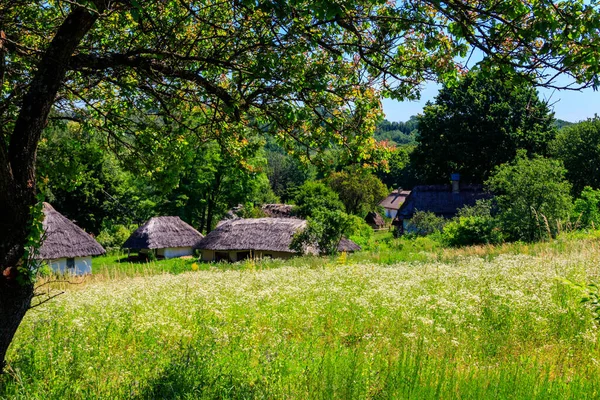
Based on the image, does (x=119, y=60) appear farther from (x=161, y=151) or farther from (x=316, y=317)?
(x=316, y=317)

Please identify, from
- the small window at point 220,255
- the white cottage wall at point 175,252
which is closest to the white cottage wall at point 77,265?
the white cottage wall at point 175,252

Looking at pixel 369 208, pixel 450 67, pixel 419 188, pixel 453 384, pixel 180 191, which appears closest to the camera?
pixel 453 384

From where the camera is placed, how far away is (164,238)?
137 ft

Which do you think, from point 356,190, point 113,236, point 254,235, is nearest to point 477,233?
point 254,235

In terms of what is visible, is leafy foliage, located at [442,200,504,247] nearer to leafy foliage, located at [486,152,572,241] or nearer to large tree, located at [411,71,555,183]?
leafy foliage, located at [486,152,572,241]

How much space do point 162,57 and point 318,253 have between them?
25.4 m

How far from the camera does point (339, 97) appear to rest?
5.52 metres

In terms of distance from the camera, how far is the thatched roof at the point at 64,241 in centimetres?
2970

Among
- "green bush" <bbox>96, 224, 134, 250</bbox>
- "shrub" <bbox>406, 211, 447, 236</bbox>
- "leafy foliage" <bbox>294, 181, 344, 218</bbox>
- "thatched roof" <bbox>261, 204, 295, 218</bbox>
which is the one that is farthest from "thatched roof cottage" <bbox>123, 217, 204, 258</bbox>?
"thatched roof" <bbox>261, 204, 295, 218</bbox>

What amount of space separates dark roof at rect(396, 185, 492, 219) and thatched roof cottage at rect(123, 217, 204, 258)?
70.7 feet

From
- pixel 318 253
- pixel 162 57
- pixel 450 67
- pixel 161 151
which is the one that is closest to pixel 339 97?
pixel 450 67

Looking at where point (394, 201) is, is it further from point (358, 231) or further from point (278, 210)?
point (358, 231)

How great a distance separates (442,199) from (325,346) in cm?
4532

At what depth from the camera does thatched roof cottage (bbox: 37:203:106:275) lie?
29792 millimetres
